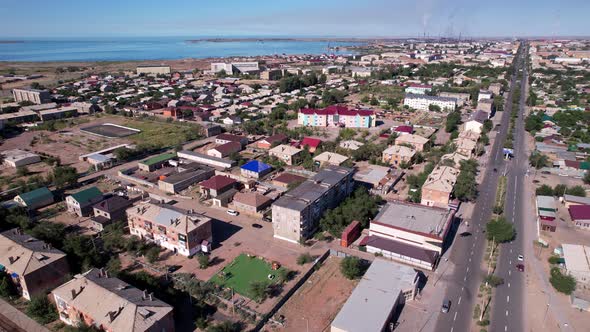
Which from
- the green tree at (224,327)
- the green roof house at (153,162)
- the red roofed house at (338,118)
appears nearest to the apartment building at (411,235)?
the green tree at (224,327)

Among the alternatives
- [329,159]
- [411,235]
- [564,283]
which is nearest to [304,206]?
[411,235]

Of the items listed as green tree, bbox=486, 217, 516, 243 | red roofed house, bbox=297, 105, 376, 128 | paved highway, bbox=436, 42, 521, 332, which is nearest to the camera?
paved highway, bbox=436, 42, 521, 332

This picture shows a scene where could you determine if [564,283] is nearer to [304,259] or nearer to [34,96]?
[304,259]

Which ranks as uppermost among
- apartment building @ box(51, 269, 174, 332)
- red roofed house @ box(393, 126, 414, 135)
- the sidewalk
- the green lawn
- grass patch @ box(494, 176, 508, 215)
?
red roofed house @ box(393, 126, 414, 135)

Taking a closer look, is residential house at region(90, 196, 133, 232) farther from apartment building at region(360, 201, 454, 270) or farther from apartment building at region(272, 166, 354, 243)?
apartment building at region(360, 201, 454, 270)

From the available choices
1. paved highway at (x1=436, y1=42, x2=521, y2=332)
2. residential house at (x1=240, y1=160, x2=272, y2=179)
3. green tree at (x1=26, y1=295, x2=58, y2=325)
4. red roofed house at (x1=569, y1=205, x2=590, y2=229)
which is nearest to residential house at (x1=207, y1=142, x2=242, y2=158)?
residential house at (x1=240, y1=160, x2=272, y2=179)

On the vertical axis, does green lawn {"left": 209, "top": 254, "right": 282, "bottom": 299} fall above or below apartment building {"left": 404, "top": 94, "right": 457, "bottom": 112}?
below

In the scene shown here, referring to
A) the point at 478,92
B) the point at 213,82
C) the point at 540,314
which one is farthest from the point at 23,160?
the point at 478,92
